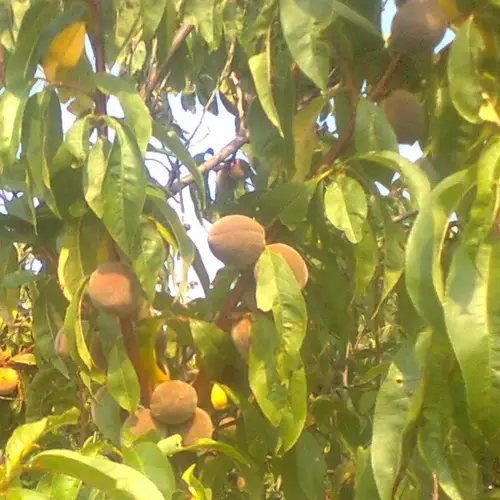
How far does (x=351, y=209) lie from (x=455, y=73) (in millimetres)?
204

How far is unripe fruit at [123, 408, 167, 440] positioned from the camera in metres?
0.99

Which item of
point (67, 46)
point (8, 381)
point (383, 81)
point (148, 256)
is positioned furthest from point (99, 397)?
point (8, 381)

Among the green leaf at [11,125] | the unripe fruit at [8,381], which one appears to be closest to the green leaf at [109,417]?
the green leaf at [11,125]

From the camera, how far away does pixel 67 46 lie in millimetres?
953

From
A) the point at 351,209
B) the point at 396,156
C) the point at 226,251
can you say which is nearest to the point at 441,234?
the point at 396,156

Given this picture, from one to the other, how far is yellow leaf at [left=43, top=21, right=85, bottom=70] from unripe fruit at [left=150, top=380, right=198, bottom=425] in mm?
438

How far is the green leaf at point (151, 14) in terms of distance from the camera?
911 mm

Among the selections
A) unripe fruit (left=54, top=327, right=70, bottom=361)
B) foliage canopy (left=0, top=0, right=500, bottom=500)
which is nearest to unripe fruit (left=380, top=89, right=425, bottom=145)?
foliage canopy (left=0, top=0, right=500, bottom=500)

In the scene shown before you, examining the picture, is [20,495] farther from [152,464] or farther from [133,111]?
[133,111]

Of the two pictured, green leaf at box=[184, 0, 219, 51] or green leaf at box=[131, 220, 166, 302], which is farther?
green leaf at box=[184, 0, 219, 51]

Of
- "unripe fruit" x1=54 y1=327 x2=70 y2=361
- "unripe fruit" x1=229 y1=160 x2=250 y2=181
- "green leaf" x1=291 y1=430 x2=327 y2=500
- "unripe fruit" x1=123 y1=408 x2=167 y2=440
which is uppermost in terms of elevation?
"unripe fruit" x1=229 y1=160 x2=250 y2=181

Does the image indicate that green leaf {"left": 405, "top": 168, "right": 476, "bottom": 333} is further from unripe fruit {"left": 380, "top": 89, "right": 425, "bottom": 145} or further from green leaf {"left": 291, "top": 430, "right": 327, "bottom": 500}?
green leaf {"left": 291, "top": 430, "right": 327, "bottom": 500}

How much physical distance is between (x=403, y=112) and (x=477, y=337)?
1.38ft

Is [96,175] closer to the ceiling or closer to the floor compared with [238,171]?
closer to the floor
